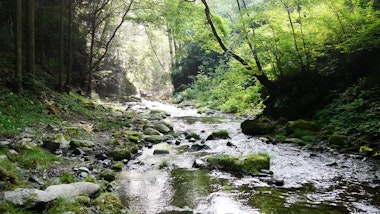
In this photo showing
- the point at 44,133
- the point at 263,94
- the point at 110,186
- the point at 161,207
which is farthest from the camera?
the point at 263,94

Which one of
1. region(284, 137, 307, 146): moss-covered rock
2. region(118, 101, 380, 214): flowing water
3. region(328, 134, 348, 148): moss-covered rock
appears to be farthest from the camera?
region(284, 137, 307, 146): moss-covered rock

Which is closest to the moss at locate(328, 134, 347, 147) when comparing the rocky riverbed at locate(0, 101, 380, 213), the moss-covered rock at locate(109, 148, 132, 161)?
the rocky riverbed at locate(0, 101, 380, 213)

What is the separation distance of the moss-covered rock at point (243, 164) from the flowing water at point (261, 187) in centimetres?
27

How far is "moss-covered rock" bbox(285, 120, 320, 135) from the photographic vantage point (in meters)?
11.4

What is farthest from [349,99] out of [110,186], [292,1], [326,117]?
[110,186]

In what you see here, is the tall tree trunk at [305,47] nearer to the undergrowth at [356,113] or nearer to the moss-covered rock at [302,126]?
the undergrowth at [356,113]

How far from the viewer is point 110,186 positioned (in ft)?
21.4

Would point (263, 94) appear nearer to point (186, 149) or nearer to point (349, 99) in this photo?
point (349, 99)

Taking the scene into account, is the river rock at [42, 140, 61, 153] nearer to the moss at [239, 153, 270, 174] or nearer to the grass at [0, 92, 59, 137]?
the grass at [0, 92, 59, 137]

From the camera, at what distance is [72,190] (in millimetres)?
5125

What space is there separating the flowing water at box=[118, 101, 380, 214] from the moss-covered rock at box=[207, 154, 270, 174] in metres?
0.27

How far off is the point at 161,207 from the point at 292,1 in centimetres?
1000

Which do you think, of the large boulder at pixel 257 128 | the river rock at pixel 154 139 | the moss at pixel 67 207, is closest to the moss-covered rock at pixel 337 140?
the large boulder at pixel 257 128

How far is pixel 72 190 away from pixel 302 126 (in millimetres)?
8979
